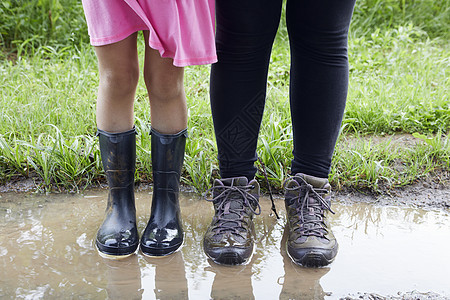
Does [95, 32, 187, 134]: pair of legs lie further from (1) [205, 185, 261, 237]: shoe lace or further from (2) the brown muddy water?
(2) the brown muddy water

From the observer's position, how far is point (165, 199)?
1705 mm

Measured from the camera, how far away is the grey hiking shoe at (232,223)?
161 cm

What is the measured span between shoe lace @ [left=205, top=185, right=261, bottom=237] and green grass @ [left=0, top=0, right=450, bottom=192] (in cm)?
32

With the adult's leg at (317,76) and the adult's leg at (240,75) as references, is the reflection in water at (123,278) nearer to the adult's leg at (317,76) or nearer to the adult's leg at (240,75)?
the adult's leg at (240,75)

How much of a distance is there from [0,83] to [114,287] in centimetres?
201

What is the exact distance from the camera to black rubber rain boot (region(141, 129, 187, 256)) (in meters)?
1.64

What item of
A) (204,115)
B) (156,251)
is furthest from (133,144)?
(204,115)

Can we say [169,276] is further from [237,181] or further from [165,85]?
[165,85]

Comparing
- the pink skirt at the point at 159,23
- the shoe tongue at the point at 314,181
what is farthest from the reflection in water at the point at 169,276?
the pink skirt at the point at 159,23

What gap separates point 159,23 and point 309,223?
84cm

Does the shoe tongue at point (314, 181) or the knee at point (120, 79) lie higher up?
the knee at point (120, 79)

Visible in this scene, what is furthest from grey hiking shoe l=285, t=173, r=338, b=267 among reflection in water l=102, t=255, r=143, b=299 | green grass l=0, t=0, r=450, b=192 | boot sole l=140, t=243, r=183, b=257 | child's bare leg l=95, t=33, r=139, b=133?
child's bare leg l=95, t=33, r=139, b=133

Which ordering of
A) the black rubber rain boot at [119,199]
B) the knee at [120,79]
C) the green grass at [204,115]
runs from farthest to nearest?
the green grass at [204,115], the black rubber rain boot at [119,199], the knee at [120,79]

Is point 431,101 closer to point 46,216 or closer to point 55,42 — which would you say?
point 46,216
